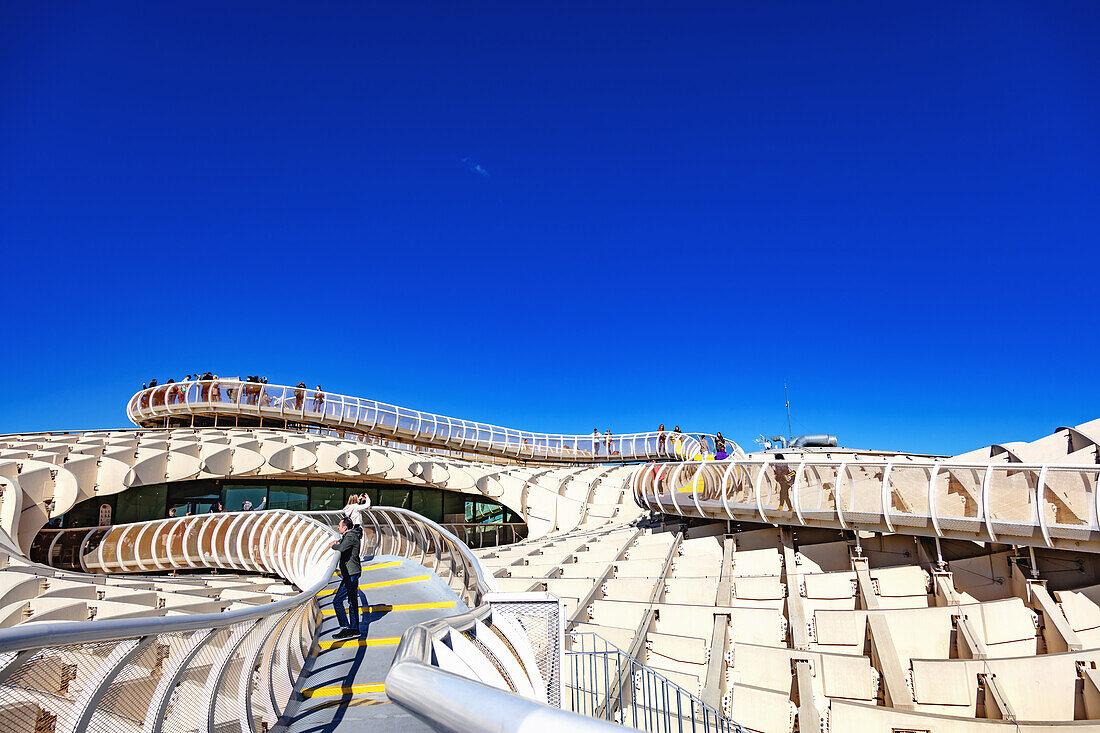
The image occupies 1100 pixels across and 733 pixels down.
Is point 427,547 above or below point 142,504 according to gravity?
below

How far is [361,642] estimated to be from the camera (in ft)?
19.8

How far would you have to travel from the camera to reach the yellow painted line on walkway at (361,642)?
5.92 meters

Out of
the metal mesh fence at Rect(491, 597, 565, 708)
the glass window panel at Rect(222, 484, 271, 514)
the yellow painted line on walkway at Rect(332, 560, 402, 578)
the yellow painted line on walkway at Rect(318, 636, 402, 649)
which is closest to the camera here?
the metal mesh fence at Rect(491, 597, 565, 708)

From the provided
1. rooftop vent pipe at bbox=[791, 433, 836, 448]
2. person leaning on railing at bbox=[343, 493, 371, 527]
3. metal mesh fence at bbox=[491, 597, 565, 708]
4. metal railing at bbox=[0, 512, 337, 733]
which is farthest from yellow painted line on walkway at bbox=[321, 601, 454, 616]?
rooftop vent pipe at bbox=[791, 433, 836, 448]

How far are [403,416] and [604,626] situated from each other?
2079 cm

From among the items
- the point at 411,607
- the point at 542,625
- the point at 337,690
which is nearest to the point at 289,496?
the point at 411,607

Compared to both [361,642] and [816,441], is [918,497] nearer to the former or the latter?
[361,642]

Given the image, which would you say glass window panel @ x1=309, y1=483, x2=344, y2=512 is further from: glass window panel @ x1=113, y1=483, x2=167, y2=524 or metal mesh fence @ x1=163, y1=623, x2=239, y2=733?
metal mesh fence @ x1=163, y1=623, x2=239, y2=733

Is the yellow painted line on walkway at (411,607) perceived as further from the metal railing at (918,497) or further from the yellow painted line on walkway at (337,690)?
the metal railing at (918,497)

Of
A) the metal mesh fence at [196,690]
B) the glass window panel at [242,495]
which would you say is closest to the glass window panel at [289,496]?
the glass window panel at [242,495]

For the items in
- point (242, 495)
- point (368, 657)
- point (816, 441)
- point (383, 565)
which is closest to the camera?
point (368, 657)

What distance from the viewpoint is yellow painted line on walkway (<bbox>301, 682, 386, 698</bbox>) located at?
15.3 feet

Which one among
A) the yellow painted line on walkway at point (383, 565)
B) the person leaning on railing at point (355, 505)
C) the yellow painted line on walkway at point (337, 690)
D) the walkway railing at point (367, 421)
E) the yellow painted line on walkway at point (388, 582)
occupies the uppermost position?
the walkway railing at point (367, 421)

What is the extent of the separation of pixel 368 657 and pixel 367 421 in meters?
25.1
